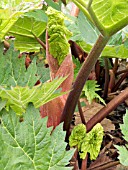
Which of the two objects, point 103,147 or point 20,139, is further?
point 103,147

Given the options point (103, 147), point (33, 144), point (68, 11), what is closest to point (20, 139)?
point (33, 144)

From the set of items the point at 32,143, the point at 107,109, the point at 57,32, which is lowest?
the point at 107,109

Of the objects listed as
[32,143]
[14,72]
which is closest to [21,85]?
[14,72]

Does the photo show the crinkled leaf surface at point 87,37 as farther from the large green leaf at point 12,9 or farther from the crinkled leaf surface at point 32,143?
the crinkled leaf surface at point 32,143

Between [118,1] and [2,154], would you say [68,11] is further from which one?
[2,154]

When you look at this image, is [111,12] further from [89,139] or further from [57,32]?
[89,139]

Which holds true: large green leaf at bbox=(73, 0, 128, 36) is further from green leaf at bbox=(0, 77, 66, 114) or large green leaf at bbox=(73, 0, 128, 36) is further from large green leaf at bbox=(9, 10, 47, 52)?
large green leaf at bbox=(9, 10, 47, 52)
